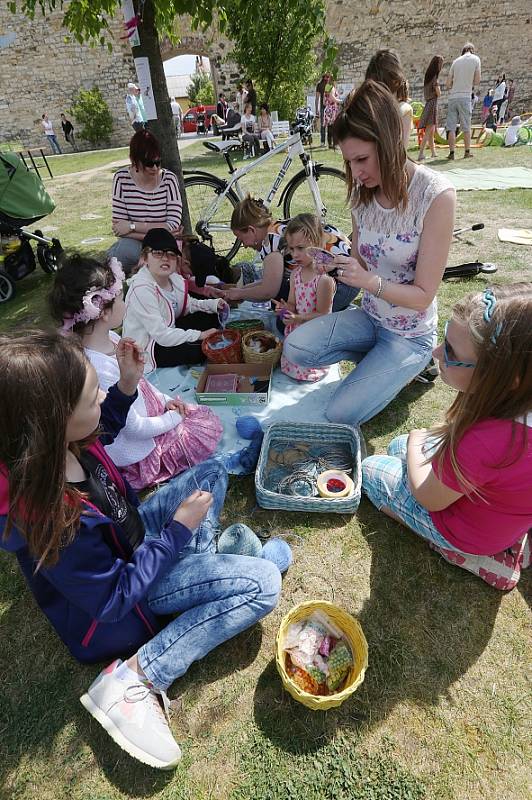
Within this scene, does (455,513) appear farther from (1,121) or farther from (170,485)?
(1,121)

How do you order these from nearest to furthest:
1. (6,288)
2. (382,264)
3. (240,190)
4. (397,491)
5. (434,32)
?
1. (397,491)
2. (382,264)
3. (6,288)
4. (240,190)
5. (434,32)

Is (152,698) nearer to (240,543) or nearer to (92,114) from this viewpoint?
(240,543)

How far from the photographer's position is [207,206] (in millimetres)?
5141

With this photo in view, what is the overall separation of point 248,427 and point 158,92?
340cm

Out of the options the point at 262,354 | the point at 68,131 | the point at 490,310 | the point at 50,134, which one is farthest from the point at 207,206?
the point at 68,131

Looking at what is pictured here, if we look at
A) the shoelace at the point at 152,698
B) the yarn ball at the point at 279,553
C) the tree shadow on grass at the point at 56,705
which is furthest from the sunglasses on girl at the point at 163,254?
the shoelace at the point at 152,698

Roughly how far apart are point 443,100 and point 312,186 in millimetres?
18329

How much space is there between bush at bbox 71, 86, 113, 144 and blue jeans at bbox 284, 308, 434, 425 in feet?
65.0

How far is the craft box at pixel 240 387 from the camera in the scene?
2900mm

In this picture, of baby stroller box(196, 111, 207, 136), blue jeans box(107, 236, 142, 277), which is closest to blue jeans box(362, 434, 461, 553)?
blue jeans box(107, 236, 142, 277)

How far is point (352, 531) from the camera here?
213cm

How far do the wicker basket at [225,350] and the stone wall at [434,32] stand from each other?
19998 mm

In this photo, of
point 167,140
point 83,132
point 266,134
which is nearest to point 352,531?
point 167,140

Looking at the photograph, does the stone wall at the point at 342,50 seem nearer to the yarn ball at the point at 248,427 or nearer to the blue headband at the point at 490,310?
the yarn ball at the point at 248,427
